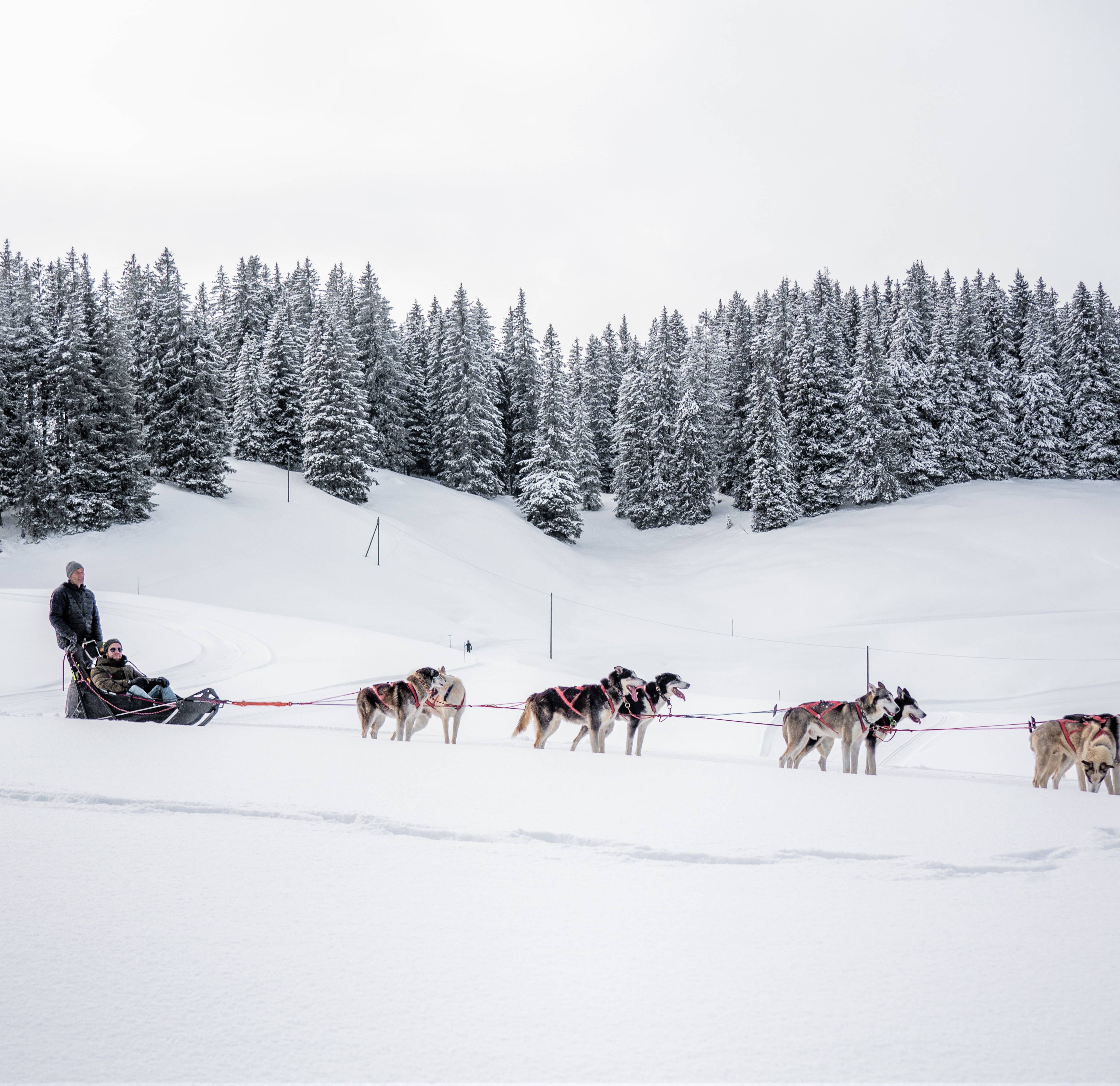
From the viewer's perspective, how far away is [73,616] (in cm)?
903

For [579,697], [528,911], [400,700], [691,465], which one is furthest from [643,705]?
[691,465]

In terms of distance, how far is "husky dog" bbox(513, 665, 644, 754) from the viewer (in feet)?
28.1

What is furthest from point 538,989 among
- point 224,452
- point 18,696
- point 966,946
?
point 224,452

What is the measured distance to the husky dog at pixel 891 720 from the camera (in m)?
7.88

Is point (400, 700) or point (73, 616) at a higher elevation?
point (73, 616)

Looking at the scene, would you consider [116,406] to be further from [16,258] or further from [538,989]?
[16,258]

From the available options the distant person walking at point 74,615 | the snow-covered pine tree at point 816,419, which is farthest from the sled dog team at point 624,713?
the snow-covered pine tree at point 816,419

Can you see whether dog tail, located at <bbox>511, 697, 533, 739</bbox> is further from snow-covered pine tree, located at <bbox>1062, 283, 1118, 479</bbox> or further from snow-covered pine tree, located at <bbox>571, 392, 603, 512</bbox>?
snow-covered pine tree, located at <bbox>1062, 283, 1118, 479</bbox>

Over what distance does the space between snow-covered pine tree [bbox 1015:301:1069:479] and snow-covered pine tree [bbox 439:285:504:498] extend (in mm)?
30700

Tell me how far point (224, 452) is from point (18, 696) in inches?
979

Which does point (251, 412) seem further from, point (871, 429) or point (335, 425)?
point (871, 429)

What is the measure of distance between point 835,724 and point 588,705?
2.63m

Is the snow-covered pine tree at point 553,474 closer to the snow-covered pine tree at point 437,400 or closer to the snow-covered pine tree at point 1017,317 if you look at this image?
the snow-covered pine tree at point 437,400

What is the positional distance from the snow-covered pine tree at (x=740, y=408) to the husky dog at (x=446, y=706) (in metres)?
38.7
